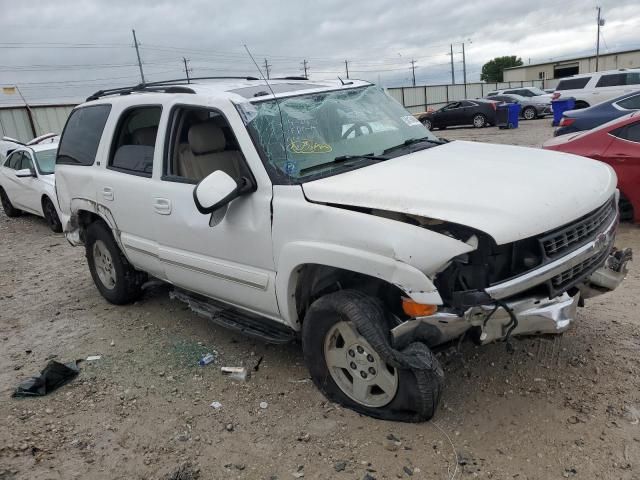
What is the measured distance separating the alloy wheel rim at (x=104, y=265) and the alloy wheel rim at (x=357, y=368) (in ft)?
9.44

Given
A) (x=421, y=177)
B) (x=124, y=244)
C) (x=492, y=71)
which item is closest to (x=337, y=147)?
(x=421, y=177)

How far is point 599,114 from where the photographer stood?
10477 millimetres

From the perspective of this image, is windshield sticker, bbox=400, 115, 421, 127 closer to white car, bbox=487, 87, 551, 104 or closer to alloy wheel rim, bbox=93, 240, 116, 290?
alloy wheel rim, bbox=93, 240, 116, 290

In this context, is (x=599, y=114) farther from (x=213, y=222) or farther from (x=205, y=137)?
(x=213, y=222)

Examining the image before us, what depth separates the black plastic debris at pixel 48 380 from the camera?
3.84 m

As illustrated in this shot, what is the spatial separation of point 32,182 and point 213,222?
8.01 meters

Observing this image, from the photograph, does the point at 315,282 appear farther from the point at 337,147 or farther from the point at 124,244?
the point at 124,244

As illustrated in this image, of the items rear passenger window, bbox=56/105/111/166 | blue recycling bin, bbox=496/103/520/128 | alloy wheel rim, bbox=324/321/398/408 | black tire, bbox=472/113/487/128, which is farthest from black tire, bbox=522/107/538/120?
alloy wheel rim, bbox=324/321/398/408

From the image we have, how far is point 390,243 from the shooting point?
2.67m

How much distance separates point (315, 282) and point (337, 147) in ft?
3.03

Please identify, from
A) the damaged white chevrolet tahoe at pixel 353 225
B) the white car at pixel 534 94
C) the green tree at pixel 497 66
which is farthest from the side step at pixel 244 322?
the green tree at pixel 497 66

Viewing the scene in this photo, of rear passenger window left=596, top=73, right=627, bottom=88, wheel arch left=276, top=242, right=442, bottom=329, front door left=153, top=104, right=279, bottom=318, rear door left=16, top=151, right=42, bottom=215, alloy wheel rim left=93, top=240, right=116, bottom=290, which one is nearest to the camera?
wheel arch left=276, top=242, right=442, bottom=329

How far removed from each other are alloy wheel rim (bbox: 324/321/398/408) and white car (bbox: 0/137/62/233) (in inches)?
300

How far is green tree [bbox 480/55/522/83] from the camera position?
8375 cm
